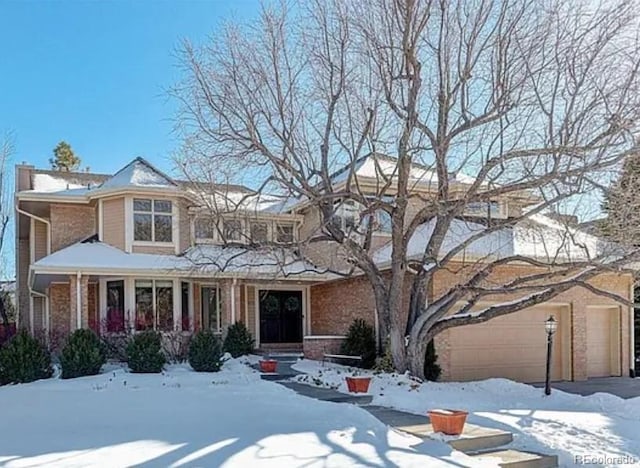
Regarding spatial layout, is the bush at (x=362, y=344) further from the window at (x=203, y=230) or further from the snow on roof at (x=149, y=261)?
the window at (x=203, y=230)

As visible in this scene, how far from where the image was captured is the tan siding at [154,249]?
1933 cm

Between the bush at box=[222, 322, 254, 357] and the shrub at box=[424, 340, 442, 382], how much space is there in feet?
19.0

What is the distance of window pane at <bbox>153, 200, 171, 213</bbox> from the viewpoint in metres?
19.8

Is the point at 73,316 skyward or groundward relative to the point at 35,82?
groundward

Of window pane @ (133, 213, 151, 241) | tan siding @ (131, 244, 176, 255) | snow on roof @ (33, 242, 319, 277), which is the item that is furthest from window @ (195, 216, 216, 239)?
window pane @ (133, 213, 151, 241)

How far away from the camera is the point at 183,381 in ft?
46.7

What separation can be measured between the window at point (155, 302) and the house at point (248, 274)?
4cm

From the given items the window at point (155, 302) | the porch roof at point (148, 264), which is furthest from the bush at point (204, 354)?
the window at point (155, 302)

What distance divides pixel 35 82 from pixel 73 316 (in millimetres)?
6539

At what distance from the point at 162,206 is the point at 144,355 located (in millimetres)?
5883

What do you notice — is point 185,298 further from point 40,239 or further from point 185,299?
point 40,239

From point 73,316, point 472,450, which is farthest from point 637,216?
point 73,316

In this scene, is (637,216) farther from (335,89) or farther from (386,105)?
(335,89)

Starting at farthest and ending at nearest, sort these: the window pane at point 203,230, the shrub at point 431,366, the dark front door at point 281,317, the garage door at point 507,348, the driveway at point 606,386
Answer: the dark front door at point 281,317, the window pane at point 203,230, the garage door at point 507,348, the shrub at point 431,366, the driveway at point 606,386
